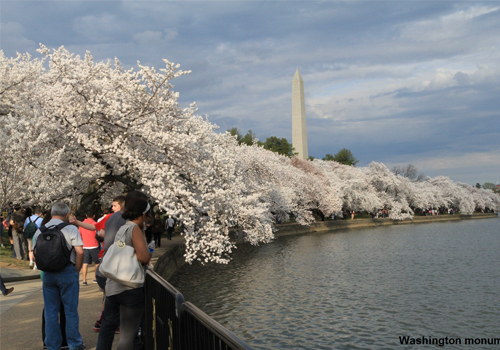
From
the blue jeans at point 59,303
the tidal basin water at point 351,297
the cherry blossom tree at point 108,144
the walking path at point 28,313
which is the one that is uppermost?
the cherry blossom tree at point 108,144

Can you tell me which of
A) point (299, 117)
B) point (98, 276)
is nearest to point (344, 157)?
point (299, 117)

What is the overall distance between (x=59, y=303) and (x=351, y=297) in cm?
1050

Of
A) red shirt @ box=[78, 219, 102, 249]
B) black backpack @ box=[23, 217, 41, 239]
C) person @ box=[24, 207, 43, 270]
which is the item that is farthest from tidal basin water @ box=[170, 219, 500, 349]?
black backpack @ box=[23, 217, 41, 239]

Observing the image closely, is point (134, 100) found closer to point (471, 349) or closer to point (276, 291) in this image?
point (276, 291)

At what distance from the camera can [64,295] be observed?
543 centimetres

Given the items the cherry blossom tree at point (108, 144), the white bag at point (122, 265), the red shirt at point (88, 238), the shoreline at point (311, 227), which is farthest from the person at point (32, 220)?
the white bag at point (122, 265)

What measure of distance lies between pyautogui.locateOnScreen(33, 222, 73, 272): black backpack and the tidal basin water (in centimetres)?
578

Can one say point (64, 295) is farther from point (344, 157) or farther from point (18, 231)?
point (344, 157)

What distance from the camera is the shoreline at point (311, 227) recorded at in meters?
15.6

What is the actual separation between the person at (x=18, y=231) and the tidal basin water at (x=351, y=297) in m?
5.55

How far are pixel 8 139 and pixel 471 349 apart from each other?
14.0 m

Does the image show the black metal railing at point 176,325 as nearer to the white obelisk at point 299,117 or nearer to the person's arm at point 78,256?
the person's arm at point 78,256

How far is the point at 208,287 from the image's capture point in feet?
50.8

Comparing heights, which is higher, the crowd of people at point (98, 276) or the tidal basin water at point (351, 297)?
the crowd of people at point (98, 276)
